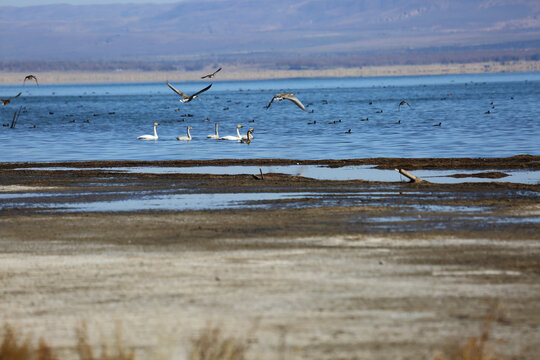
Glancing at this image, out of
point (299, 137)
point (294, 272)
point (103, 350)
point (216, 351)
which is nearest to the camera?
point (103, 350)

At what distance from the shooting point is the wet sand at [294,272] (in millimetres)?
9516

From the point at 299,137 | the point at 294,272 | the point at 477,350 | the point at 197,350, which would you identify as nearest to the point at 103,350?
the point at 197,350

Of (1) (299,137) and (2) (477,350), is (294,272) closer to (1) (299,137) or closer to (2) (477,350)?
(2) (477,350)

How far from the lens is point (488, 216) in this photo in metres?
17.0

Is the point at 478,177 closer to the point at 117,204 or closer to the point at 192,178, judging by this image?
the point at 192,178

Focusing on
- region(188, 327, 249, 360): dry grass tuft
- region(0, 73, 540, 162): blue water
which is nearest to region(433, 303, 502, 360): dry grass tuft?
region(188, 327, 249, 360): dry grass tuft

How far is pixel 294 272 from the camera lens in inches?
483

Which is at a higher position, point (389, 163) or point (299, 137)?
point (389, 163)

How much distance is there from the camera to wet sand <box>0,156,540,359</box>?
31.2ft

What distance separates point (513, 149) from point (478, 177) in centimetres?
1183

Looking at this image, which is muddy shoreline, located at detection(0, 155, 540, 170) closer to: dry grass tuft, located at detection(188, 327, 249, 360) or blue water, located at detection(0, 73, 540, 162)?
blue water, located at detection(0, 73, 540, 162)

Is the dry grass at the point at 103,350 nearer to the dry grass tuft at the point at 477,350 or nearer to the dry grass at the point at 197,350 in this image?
the dry grass at the point at 197,350

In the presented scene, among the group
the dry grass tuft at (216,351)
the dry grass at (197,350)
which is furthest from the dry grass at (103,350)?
the dry grass tuft at (216,351)

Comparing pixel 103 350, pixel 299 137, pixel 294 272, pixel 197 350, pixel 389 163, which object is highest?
pixel 103 350
